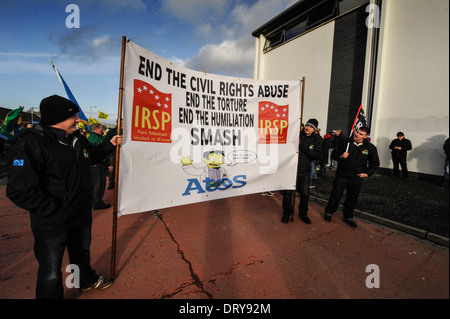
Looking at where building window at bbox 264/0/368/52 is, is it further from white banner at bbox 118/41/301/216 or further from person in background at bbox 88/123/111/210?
person in background at bbox 88/123/111/210

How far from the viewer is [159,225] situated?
409 centimetres

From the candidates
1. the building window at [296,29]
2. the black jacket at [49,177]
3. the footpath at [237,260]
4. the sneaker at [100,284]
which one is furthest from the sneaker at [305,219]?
the building window at [296,29]

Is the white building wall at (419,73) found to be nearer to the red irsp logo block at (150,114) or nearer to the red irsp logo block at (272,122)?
the red irsp logo block at (272,122)

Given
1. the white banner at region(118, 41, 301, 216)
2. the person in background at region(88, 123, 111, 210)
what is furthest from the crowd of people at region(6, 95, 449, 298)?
the person in background at region(88, 123, 111, 210)

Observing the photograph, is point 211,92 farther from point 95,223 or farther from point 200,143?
point 95,223

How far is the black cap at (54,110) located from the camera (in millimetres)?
1895

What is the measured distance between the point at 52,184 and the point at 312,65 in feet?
46.8

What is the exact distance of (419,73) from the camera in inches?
43.9

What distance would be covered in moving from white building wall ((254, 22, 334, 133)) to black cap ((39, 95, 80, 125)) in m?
12.9

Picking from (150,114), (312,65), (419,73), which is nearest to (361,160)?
(419,73)

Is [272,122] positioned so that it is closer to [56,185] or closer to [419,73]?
[419,73]

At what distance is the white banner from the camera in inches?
98.0

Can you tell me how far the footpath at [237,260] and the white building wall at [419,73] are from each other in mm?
787
